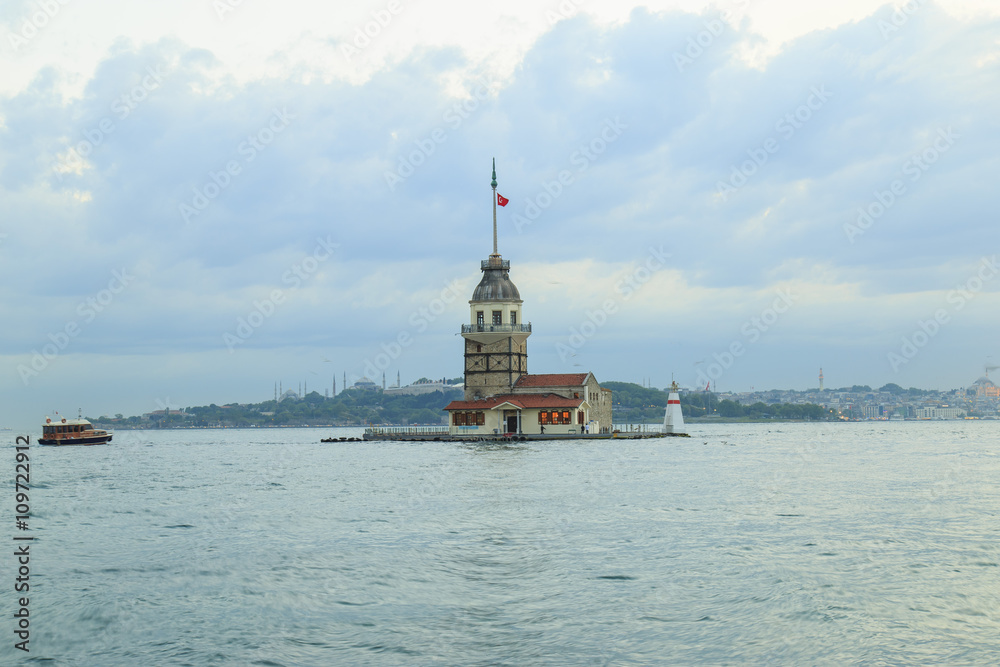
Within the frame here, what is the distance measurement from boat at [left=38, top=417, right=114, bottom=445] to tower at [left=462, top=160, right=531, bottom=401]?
172 ft

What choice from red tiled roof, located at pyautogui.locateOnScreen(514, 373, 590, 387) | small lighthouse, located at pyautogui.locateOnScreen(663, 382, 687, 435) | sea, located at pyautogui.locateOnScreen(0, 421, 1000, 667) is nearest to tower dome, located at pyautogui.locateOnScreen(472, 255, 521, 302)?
red tiled roof, located at pyautogui.locateOnScreen(514, 373, 590, 387)

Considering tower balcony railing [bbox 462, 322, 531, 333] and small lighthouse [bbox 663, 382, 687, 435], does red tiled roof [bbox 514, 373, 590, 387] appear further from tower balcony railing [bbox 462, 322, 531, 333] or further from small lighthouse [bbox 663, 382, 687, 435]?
small lighthouse [bbox 663, 382, 687, 435]

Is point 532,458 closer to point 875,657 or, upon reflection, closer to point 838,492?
point 838,492

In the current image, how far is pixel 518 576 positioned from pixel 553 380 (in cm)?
7124

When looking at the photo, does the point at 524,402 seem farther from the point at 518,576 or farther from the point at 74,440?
the point at 518,576

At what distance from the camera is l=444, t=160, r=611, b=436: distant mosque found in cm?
8931

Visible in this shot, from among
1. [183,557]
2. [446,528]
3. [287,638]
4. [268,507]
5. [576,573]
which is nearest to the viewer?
[287,638]

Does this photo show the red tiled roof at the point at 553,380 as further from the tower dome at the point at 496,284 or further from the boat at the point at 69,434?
the boat at the point at 69,434

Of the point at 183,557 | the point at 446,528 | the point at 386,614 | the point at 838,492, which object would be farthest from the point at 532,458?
the point at 386,614

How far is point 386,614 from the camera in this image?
16.9 metres

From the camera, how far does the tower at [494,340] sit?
9194 centimetres

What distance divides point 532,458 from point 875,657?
4796 cm

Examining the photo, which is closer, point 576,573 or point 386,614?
point 386,614

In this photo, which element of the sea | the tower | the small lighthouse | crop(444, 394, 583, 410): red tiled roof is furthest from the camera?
the small lighthouse
